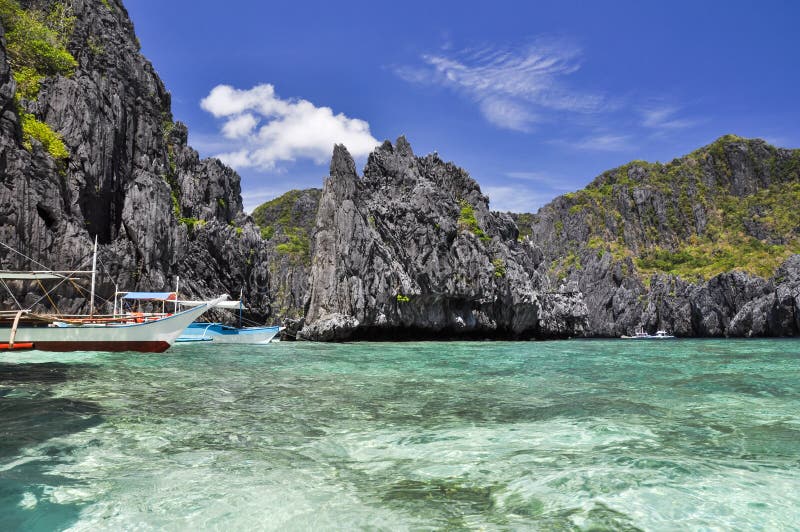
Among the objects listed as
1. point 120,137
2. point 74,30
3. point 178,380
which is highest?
point 74,30

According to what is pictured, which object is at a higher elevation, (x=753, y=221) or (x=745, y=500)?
(x=753, y=221)

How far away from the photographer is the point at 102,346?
23219 mm

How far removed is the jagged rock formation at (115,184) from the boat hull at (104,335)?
17898 mm

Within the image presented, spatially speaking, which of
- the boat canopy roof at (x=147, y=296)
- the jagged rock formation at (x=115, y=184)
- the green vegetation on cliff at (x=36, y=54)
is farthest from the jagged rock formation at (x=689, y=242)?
the green vegetation on cliff at (x=36, y=54)

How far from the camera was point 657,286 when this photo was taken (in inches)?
4783

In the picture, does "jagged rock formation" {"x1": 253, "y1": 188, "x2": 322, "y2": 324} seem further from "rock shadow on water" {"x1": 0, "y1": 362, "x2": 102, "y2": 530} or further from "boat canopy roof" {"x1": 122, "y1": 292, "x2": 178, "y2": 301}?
"rock shadow on water" {"x1": 0, "y1": 362, "x2": 102, "y2": 530}

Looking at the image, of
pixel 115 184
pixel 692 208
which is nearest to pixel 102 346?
pixel 115 184

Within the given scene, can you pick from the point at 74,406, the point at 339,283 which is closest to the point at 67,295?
the point at 339,283

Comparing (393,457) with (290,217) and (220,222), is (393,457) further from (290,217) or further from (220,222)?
(290,217)

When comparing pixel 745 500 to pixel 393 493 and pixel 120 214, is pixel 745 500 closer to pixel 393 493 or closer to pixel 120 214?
pixel 393 493

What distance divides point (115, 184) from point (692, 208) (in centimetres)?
16178

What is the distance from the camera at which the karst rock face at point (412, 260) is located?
56031 millimetres

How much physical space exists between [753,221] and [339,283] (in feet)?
463

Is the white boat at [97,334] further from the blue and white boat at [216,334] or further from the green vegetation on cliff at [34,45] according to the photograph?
the green vegetation on cliff at [34,45]
